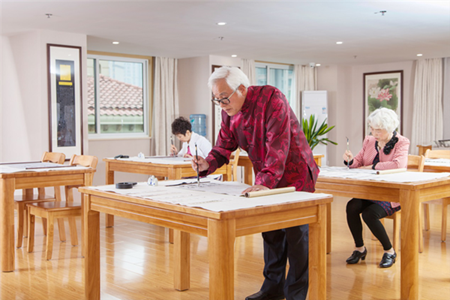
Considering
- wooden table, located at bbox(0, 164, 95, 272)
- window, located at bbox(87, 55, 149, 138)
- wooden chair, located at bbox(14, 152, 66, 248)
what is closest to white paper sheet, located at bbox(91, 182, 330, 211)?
wooden table, located at bbox(0, 164, 95, 272)

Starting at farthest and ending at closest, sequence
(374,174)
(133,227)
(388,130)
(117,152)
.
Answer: (117,152)
(133,227)
(388,130)
(374,174)

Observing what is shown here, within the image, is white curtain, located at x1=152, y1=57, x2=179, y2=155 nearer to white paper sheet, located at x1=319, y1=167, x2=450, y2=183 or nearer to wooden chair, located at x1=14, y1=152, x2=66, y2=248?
wooden chair, located at x1=14, y1=152, x2=66, y2=248

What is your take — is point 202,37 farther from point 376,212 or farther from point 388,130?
point 376,212

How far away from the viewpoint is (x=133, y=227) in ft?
17.7

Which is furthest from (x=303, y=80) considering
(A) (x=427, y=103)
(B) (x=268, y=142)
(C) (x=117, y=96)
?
(B) (x=268, y=142)

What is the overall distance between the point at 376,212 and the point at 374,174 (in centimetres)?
48

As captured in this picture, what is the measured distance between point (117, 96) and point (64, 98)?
2047 millimetres

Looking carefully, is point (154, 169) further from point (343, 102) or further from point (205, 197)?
point (343, 102)

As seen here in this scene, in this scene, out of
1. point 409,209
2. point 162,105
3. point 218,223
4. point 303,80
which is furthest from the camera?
point 303,80

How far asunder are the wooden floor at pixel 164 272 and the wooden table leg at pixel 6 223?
118mm

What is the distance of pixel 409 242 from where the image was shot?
301cm

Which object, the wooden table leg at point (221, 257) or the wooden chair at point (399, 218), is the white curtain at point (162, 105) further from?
the wooden table leg at point (221, 257)

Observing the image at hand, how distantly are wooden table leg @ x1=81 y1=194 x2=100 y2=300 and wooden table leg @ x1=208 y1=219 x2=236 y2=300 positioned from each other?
101 centimetres

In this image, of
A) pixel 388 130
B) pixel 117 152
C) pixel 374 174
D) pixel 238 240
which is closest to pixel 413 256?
pixel 374 174
